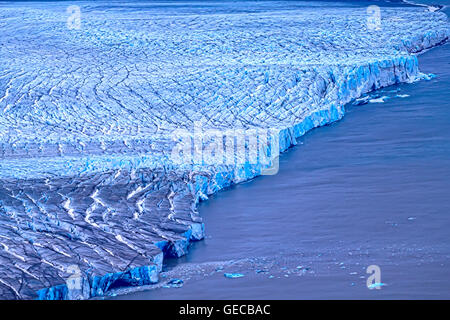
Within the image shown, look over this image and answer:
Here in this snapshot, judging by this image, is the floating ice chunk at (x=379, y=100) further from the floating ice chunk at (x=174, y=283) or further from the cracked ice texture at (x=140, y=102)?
the floating ice chunk at (x=174, y=283)

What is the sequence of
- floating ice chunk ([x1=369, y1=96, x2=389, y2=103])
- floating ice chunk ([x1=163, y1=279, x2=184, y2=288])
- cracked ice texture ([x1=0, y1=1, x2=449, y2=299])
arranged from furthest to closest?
floating ice chunk ([x1=369, y1=96, x2=389, y2=103]) < cracked ice texture ([x1=0, y1=1, x2=449, y2=299]) < floating ice chunk ([x1=163, y1=279, x2=184, y2=288])

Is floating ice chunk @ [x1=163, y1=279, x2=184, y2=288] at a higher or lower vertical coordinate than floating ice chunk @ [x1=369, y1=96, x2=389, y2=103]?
lower

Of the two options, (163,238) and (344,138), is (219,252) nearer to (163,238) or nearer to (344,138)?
(163,238)

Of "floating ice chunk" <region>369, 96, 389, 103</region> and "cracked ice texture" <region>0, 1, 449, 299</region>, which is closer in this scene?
"cracked ice texture" <region>0, 1, 449, 299</region>

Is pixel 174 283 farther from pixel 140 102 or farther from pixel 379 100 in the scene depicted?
pixel 379 100

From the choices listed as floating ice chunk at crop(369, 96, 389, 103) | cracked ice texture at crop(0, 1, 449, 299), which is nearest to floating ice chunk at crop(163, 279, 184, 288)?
cracked ice texture at crop(0, 1, 449, 299)

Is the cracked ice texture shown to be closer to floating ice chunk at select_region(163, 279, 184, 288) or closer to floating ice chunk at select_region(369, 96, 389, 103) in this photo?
Answer: floating ice chunk at select_region(163, 279, 184, 288)

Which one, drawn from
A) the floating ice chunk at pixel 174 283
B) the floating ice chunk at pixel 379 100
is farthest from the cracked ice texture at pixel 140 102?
the floating ice chunk at pixel 379 100
